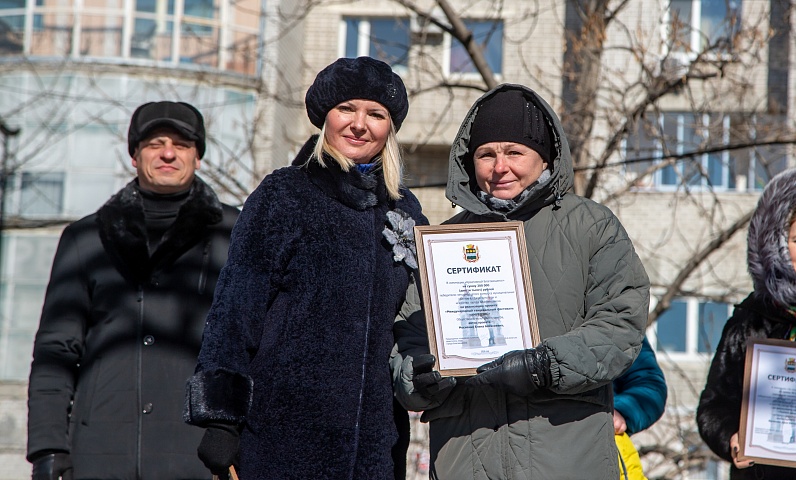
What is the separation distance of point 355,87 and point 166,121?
119cm

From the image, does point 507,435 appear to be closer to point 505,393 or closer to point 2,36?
point 505,393

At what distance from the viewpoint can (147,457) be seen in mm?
4039

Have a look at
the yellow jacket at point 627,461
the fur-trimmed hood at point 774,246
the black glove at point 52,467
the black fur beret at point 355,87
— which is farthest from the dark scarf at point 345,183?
the fur-trimmed hood at point 774,246

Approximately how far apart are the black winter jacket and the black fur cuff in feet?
2.78

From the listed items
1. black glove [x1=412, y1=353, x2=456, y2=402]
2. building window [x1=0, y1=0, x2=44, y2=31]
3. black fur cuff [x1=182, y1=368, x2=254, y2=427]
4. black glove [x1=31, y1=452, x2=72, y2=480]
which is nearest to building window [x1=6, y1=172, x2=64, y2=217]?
building window [x1=0, y1=0, x2=44, y2=31]

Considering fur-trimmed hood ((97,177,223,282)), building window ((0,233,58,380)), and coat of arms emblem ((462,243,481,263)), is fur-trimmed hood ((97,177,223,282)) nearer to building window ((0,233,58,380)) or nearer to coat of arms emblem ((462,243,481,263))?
coat of arms emblem ((462,243,481,263))

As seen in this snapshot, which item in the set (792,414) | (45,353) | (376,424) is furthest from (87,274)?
(792,414)

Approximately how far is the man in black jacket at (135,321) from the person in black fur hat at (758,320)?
7.04ft

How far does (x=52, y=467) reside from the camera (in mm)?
3979

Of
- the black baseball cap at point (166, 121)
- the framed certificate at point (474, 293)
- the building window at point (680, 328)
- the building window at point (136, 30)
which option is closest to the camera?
the framed certificate at point (474, 293)

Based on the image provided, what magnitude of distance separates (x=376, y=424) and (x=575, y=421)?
674mm

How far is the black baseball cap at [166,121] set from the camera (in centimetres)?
443

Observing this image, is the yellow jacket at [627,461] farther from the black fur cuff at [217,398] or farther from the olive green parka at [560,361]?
the black fur cuff at [217,398]

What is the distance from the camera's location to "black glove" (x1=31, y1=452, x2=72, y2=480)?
397cm
